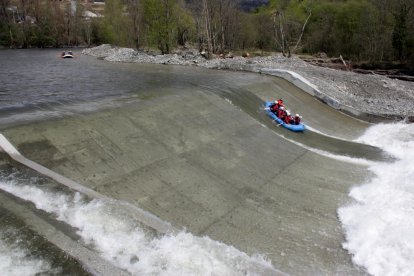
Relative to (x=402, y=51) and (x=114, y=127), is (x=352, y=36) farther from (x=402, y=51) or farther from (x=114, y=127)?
(x=114, y=127)

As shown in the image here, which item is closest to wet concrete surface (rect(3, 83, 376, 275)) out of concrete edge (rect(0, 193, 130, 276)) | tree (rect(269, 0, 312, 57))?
concrete edge (rect(0, 193, 130, 276))

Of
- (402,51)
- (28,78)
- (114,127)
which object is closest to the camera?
(114,127)

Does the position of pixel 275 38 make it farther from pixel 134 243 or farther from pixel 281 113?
pixel 134 243

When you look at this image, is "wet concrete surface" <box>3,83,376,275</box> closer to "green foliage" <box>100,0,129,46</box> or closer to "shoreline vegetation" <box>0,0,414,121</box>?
"shoreline vegetation" <box>0,0,414,121</box>

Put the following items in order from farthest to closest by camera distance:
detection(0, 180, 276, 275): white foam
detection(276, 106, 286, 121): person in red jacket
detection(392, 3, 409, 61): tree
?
detection(392, 3, 409, 61): tree → detection(276, 106, 286, 121): person in red jacket → detection(0, 180, 276, 275): white foam

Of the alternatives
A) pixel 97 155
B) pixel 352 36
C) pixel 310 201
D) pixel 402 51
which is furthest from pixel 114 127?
pixel 352 36

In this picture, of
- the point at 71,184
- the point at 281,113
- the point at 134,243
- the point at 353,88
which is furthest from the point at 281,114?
the point at 134,243

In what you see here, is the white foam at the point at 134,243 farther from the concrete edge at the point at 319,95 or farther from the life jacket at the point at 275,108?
the concrete edge at the point at 319,95
